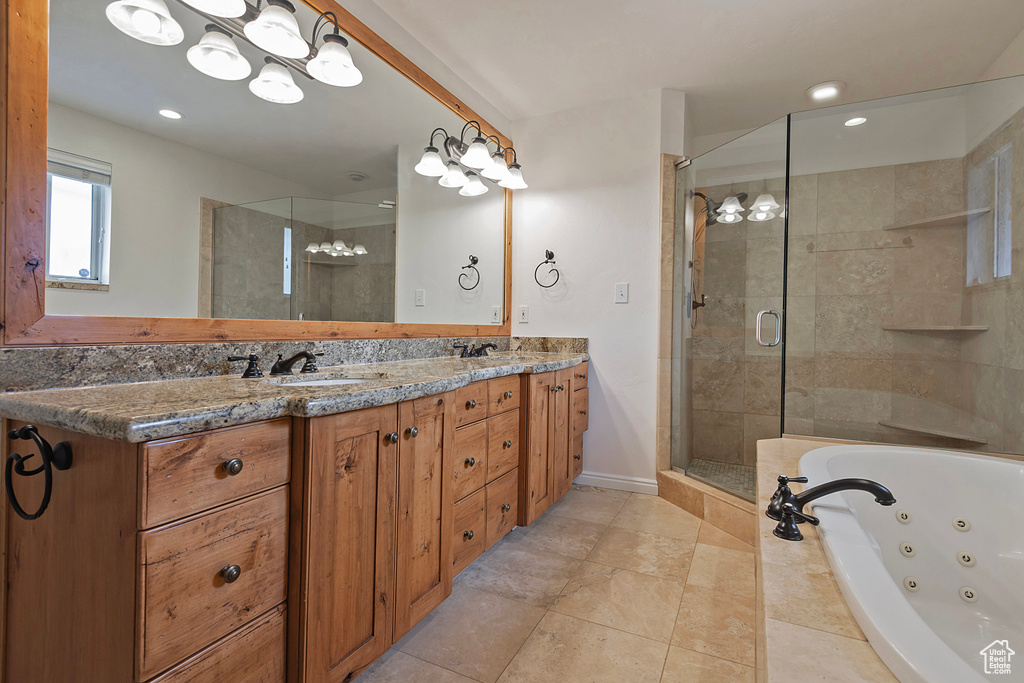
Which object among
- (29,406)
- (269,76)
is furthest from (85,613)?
(269,76)

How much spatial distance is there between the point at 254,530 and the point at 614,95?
9.49 feet

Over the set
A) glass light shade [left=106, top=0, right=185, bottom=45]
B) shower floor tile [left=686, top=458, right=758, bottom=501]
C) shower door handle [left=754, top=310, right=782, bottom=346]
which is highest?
glass light shade [left=106, top=0, right=185, bottom=45]

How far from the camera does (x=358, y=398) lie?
108 centimetres

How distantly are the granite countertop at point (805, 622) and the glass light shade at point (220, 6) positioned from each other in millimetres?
1979

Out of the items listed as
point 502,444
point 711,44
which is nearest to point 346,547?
point 502,444

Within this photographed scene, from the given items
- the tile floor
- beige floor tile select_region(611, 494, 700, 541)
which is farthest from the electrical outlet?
the tile floor

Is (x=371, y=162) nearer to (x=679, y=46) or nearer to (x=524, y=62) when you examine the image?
(x=524, y=62)

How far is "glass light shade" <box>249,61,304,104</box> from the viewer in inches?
60.0

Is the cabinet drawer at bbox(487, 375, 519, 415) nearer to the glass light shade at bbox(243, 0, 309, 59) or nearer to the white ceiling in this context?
the glass light shade at bbox(243, 0, 309, 59)

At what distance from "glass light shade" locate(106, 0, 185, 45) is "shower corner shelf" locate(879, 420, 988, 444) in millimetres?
3140

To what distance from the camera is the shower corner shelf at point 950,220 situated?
1.97 m

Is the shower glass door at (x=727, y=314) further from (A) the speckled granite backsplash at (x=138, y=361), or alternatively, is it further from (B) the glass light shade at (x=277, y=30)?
(B) the glass light shade at (x=277, y=30)

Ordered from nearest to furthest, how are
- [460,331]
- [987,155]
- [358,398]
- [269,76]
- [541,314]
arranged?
[358,398]
[269,76]
[987,155]
[460,331]
[541,314]

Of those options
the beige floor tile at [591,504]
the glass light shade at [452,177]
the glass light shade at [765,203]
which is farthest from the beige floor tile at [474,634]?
the glass light shade at [765,203]
